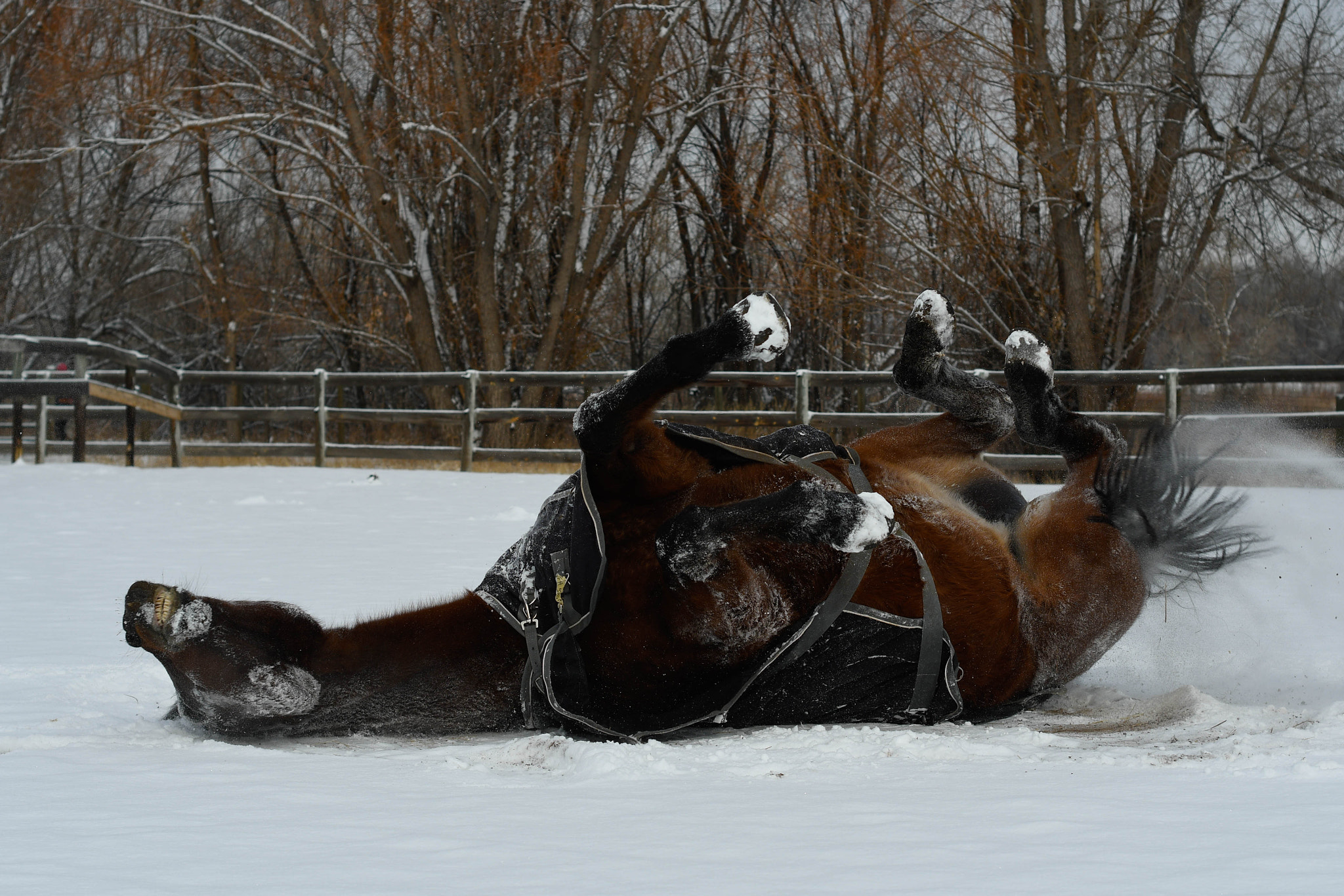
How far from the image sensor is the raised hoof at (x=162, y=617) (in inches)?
85.3

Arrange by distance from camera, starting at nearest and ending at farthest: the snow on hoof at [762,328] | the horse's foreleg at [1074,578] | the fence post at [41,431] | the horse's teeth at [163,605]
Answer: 1. the horse's teeth at [163,605]
2. the snow on hoof at [762,328]
3. the horse's foreleg at [1074,578]
4. the fence post at [41,431]

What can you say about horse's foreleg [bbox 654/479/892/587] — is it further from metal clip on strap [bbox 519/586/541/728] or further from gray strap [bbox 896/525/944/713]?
metal clip on strap [bbox 519/586/541/728]

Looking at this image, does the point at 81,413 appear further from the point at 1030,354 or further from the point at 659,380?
the point at 1030,354

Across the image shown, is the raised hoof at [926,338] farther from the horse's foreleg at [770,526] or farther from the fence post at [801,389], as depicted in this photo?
the fence post at [801,389]

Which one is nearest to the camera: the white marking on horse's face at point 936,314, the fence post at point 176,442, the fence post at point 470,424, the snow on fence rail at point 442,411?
the white marking on horse's face at point 936,314

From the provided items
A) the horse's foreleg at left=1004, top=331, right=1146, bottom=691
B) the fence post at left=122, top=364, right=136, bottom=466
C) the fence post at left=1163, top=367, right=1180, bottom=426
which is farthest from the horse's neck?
the fence post at left=122, top=364, right=136, bottom=466

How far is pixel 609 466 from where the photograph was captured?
8.06 feet

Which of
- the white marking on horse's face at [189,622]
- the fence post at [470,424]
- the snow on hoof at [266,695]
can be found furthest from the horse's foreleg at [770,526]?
the fence post at [470,424]

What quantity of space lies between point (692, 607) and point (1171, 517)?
137 centimetres

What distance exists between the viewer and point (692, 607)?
232cm

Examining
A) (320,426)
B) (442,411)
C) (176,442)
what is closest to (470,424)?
(442,411)

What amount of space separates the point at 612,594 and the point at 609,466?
0.29 meters

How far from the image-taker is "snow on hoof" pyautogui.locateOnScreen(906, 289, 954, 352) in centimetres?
302

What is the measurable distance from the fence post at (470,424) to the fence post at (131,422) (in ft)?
10.5
